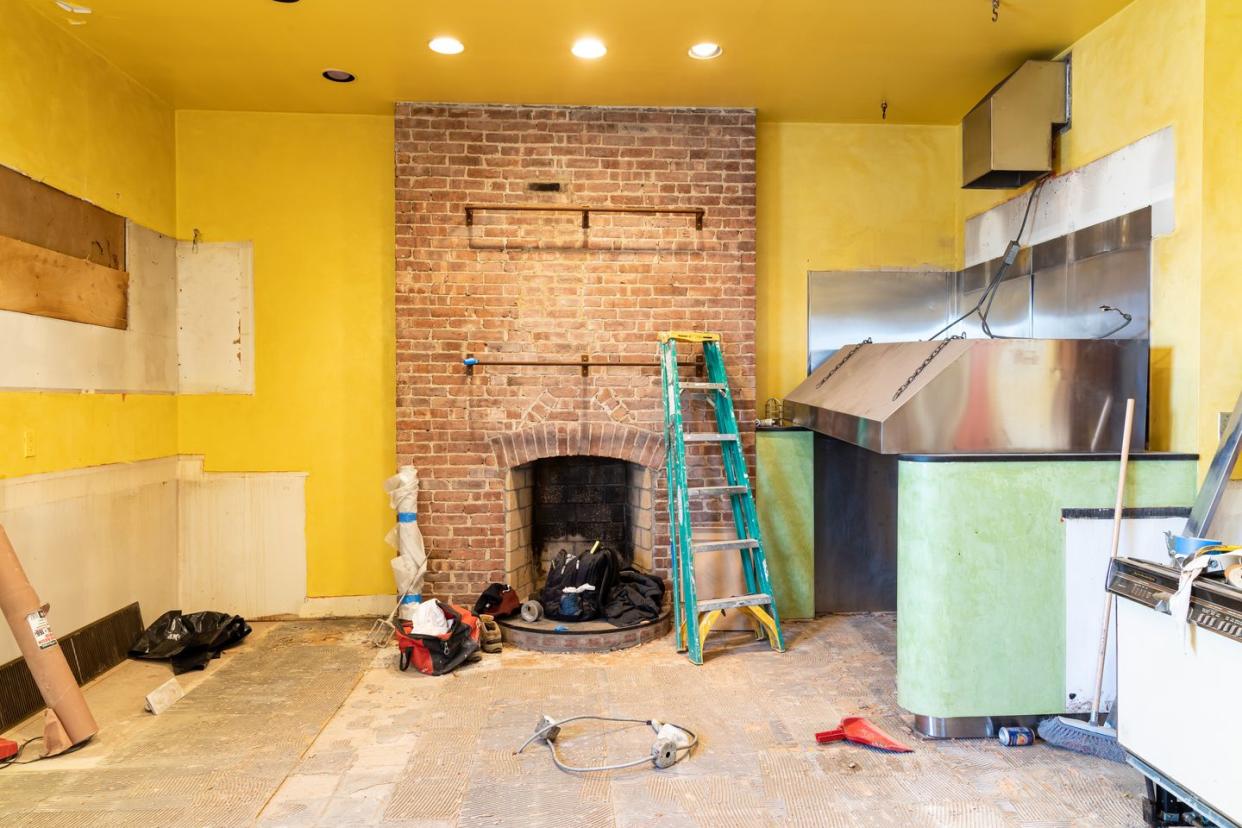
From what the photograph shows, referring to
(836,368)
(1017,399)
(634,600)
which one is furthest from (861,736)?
(836,368)

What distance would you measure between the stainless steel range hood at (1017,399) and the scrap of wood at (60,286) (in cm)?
366

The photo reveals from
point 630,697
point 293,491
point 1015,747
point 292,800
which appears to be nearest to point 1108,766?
point 1015,747

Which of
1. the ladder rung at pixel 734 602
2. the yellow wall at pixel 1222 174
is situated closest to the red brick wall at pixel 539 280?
the ladder rung at pixel 734 602

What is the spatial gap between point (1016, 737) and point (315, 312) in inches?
167

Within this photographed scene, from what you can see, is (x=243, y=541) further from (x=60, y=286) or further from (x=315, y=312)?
(x=60, y=286)

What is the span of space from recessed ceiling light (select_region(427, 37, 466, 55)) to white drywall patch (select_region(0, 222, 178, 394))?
1940 mm

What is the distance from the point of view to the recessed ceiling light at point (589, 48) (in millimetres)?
3730

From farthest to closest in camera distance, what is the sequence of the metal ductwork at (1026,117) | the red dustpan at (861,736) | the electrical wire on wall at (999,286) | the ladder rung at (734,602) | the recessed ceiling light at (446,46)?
the electrical wire on wall at (999,286), the ladder rung at (734,602), the metal ductwork at (1026,117), the recessed ceiling light at (446,46), the red dustpan at (861,736)

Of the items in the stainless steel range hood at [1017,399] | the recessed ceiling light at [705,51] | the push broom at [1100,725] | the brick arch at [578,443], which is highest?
the recessed ceiling light at [705,51]

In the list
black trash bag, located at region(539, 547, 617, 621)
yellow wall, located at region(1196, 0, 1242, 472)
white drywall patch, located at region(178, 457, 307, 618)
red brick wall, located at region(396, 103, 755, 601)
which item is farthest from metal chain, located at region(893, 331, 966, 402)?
white drywall patch, located at region(178, 457, 307, 618)

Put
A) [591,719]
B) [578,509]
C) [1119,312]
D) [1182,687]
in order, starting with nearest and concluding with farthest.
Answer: [1182,687]
[591,719]
[1119,312]
[578,509]

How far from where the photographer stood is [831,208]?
4918 mm

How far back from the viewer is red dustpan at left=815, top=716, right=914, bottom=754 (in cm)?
294

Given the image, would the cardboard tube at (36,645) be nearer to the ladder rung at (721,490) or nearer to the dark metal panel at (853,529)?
the ladder rung at (721,490)
